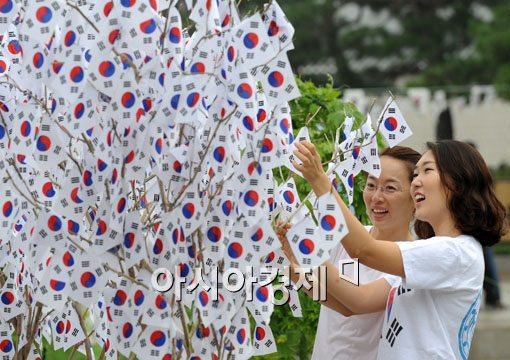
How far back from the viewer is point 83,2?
7.12 ft

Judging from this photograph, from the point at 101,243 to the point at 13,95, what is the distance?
0.51 meters

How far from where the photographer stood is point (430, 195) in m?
2.47

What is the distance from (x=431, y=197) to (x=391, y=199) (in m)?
0.27

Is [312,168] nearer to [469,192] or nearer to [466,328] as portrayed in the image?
[469,192]

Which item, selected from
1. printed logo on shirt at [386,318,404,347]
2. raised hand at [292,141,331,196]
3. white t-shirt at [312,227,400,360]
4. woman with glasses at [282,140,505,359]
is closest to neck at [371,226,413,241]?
white t-shirt at [312,227,400,360]

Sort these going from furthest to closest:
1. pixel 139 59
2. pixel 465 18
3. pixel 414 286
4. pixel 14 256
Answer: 1. pixel 465 18
2. pixel 14 256
3. pixel 414 286
4. pixel 139 59

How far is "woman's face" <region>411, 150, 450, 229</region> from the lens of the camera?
2465 millimetres

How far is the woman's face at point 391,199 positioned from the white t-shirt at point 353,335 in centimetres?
15

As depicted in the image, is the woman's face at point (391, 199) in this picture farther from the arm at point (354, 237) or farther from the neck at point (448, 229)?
Result: the arm at point (354, 237)

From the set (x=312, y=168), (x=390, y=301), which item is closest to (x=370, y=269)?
(x=390, y=301)

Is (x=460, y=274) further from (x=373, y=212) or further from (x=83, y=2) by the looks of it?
(x=83, y=2)

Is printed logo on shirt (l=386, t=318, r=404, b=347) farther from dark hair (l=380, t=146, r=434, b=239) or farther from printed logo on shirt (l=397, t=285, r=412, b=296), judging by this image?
dark hair (l=380, t=146, r=434, b=239)

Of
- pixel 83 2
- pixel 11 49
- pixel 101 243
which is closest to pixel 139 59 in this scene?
pixel 83 2

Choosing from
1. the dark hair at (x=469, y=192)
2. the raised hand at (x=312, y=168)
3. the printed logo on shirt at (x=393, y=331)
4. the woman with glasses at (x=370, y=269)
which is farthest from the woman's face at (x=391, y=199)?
the raised hand at (x=312, y=168)
